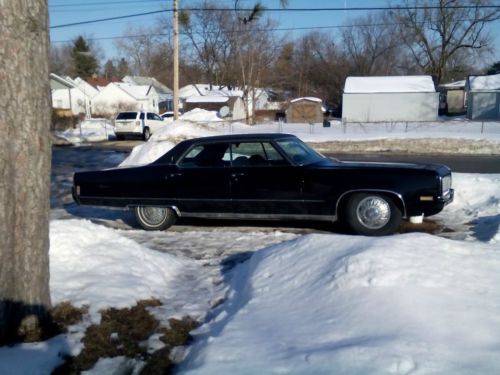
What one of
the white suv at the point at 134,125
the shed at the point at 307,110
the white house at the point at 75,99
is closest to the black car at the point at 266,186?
the white suv at the point at 134,125

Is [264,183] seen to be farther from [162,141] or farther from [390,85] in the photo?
[390,85]

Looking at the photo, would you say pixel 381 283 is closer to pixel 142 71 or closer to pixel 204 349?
pixel 204 349

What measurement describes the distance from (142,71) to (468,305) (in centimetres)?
9317

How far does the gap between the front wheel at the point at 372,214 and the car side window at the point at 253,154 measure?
1.16m

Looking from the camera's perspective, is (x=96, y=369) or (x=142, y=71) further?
(x=142, y=71)

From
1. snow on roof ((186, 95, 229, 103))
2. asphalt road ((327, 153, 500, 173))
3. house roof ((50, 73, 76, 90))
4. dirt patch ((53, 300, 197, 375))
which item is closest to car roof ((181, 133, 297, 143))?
dirt patch ((53, 300, 197, 375))

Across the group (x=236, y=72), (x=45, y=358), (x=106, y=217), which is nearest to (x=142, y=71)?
(x=236, y=72)

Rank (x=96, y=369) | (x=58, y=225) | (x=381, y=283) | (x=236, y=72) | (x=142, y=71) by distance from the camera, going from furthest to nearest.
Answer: (x=142, y=71), (x=236, y=72), (x=58, y=225), (x=381, y=283), (x=96, y=369)

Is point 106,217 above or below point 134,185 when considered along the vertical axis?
below

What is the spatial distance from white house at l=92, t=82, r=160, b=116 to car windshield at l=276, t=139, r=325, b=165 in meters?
54.0

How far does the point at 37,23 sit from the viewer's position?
11.3 feet

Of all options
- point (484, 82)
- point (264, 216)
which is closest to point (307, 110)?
point (484, 82)

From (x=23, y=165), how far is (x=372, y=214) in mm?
4769

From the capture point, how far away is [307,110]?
1671 inches
